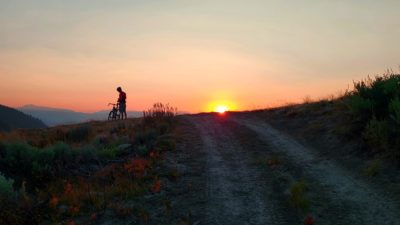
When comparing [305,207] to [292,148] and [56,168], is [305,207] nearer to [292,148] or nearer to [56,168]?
[292,148]

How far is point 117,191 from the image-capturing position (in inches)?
462

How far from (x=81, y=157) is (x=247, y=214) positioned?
23.7 feet

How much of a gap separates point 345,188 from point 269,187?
1.77 meters

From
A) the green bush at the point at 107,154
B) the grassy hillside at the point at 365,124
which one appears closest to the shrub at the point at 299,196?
the grassy hillside at the point at 365,124

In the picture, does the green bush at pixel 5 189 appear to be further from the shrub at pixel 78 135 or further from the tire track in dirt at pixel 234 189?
the shrub at pixel 78 135

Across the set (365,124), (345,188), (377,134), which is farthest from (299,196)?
(365,124)

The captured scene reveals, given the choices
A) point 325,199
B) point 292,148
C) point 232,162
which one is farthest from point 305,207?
point 292,148

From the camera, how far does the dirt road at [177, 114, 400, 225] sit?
980cm

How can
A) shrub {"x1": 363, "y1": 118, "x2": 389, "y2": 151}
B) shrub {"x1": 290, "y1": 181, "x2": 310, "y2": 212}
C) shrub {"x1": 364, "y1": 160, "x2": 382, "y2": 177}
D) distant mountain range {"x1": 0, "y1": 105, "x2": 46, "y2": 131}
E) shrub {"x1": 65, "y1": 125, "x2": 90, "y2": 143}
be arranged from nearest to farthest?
shrub {"x1": 290, "y1": 181, "x2": 310, "y2": 212} < shrub {"x1": 364, "y1": 160, "x2": 382, "y2": 177} < shrub {"x1": 363, "y1": 118, "x2": 389, "y2": 151} < shrub {"x1": 65, "y1": 125, "x2": 90, "y2": 143} < distant mountain range {"x1": 0, "y1": 105, "x2": 46, "y2": 131}

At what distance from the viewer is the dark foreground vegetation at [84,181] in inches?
419

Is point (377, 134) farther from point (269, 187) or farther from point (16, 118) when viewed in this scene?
point (16, 118)

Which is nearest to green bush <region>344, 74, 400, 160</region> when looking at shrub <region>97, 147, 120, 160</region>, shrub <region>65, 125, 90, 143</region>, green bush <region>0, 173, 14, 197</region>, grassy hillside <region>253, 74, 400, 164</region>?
grassy hillside <region>253, 74, 400, 164</region>

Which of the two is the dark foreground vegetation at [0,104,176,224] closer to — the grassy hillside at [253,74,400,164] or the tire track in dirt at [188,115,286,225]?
the tire track in dirt at [188,115,286,225]

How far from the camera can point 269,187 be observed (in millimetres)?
11609
